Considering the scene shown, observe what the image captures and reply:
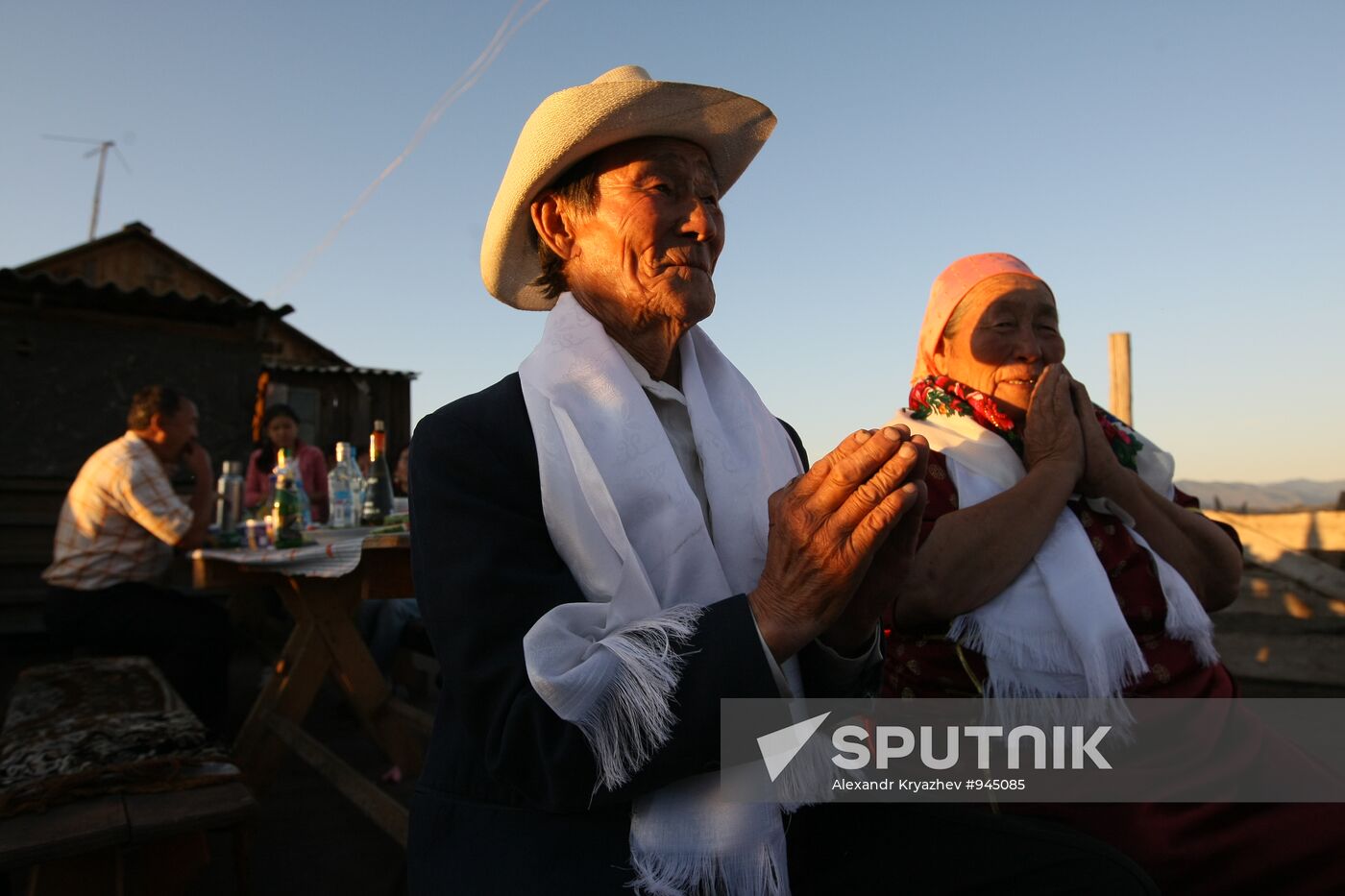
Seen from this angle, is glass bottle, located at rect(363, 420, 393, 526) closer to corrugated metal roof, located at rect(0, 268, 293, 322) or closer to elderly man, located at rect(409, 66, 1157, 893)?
elderly man, located at rect(409, 66, 1157, 893)

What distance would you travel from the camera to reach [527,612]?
45.1 inches

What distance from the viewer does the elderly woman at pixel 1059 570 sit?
1569mm

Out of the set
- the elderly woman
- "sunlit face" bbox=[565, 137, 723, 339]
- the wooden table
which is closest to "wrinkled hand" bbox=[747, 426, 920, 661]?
"sunlit face" bbox=[565, 137, 723, 339]

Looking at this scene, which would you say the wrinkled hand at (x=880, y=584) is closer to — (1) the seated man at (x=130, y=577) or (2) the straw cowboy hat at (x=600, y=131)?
(2) the straw cowboy hat at (x=600, y=131)

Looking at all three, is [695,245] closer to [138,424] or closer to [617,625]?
[617,625]

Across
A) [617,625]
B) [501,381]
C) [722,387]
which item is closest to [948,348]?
[722,387]

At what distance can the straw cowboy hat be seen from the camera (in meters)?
1.53

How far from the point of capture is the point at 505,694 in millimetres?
1102

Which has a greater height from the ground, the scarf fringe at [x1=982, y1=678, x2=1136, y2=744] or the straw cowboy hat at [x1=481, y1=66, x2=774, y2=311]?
the straw cowboy hat at [x1=481, y1=66, x2=774, y2=311]

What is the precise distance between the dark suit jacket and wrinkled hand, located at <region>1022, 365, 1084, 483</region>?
1.23 m

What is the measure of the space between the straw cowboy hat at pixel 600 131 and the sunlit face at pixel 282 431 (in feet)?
18.5

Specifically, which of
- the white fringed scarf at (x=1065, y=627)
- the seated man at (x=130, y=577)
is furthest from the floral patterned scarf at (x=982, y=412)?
the seated man at (x=130, y=577)

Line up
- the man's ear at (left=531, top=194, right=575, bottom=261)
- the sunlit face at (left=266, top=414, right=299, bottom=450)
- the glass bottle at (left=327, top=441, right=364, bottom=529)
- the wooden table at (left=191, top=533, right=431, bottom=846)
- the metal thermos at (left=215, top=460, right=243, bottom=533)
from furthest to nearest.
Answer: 1. the sunlit face at (left=266, top=414, right=299, bottom=450)
2. the metal thermos at (left=215, top=460, right=243, bottom=533)
3. the glass bottle at (left=327, top=441, right=364, bottom=529)
4. the wooden table at (left=191, top=533, right=431, bottom=846)
5. the man's ear at (left=531, top=194, right=575, bottom=261)

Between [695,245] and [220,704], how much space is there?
4.41 meters
